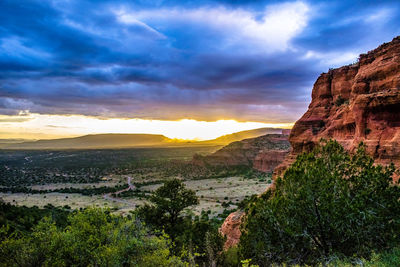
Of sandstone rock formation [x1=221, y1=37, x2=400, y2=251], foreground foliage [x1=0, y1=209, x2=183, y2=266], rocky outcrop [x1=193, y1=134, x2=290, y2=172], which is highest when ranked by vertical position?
sandstone rock formation [x1=221, y1=37, x2=400, y2=251]

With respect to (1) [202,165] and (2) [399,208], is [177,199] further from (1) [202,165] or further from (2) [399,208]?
(1) [202,165]

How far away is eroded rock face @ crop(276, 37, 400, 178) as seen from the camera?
59.5 feet

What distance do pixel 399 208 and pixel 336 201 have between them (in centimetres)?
265

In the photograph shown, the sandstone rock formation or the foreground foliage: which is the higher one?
the sandstone rock formation

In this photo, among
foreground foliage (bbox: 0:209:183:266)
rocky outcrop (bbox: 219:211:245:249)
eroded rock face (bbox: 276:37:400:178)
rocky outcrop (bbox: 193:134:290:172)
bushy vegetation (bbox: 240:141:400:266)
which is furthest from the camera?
rocky outcrop (bbox: 193:134:290:172)

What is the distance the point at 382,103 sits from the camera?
1883cm

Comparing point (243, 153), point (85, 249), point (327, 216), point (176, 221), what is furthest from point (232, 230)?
point (243, 153)

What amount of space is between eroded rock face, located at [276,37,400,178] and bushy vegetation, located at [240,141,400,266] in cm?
717

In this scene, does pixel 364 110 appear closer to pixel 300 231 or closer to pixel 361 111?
pixel 361 111

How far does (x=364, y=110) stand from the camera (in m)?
20.4

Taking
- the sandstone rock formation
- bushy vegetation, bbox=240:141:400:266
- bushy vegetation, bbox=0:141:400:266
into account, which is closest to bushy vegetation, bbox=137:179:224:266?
the sandstone rock formation

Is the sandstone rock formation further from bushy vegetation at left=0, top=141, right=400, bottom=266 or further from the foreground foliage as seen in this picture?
the foreground foliage

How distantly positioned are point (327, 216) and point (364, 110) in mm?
13883

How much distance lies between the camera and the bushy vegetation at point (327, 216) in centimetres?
1046
